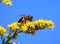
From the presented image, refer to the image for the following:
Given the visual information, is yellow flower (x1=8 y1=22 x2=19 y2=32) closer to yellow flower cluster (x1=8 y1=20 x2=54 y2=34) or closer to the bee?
yellow flower cluster (x1=8 y1=20 x2=54 y2=34)

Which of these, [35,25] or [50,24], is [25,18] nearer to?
[35,25]

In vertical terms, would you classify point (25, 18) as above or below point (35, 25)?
above

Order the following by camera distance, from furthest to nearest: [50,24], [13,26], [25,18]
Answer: [25,18] < [13,26] < [50,24]

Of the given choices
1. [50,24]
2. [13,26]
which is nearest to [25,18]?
[13,26]

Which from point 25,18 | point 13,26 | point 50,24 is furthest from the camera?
point 25,18

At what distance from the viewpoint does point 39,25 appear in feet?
11.1

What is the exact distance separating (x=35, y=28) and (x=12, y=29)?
13.4 inches

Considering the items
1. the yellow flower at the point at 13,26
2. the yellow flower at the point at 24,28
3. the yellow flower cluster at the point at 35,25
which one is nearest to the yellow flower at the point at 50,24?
the yellow flower cluster at the point at 35,25

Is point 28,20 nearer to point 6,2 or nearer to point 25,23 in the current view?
point 25,23

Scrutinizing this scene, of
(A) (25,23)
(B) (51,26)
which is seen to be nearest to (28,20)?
(A) (25,23)

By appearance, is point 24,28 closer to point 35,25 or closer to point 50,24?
point 35,25

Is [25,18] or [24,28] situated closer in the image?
[24,28]

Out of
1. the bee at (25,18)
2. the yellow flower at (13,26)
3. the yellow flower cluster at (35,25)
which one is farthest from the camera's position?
the bee at (25,18)

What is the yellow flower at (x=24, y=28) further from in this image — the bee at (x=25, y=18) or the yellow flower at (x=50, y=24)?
the yellow flower at (x=50, y=24)
